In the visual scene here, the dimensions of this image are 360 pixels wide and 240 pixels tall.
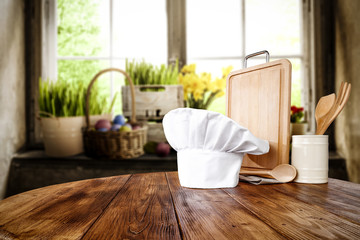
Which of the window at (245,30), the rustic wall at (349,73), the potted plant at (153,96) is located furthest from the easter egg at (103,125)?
the rustic wall at (349,73)

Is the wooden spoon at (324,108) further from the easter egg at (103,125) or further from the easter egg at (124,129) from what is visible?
the easter egg at (103,125)

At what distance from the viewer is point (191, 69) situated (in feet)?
7.09

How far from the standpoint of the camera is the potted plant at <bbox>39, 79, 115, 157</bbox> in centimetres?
192

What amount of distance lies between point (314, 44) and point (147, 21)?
1.41 metres

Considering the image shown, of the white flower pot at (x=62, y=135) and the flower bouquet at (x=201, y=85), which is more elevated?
the flower bouquet at (x=201, y=85)

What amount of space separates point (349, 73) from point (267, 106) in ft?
4.97

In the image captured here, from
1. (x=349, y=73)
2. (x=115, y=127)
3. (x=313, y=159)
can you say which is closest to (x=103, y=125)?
(x=115, y=127)

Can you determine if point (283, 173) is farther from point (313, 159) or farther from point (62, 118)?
point (62, 118)

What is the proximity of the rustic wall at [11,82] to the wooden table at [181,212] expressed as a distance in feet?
5.24

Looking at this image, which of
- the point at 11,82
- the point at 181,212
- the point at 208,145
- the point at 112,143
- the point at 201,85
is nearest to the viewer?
the point at 181,212

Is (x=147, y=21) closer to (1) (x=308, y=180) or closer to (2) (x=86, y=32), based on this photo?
(2) (x=86, y=32)

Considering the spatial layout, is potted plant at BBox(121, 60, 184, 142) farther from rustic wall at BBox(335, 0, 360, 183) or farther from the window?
rustic wall at BBox(335, 0, 360, 183)

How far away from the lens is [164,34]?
2.50m

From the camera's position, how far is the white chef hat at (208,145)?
71 cm
